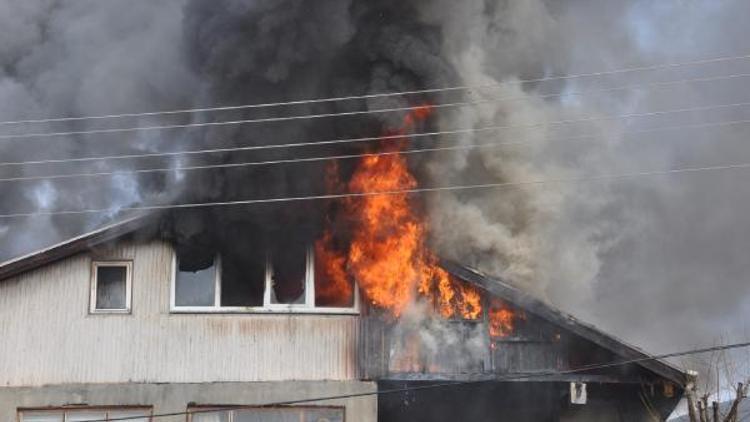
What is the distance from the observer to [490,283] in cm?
1402

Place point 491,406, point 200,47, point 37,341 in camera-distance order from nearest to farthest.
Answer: point 37,341
point 491,406
point 200,47

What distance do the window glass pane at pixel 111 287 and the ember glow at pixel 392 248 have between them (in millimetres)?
3107

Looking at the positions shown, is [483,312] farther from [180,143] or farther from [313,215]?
[180,143]

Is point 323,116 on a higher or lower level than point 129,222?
higher

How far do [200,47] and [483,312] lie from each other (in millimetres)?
6845

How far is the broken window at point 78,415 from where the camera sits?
13875mm

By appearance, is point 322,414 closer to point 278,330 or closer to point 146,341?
point 278,330

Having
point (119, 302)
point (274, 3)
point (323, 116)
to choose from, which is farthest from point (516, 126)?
point (119, 302)

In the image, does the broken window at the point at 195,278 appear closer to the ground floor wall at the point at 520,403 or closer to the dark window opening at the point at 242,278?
the dark window opening at the point at 242,278

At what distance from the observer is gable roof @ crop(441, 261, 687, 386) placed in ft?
45.1

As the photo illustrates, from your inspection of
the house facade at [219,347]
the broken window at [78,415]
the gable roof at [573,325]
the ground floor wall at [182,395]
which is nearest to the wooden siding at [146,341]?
the house facade at [219,347]

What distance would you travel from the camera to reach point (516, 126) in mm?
16875

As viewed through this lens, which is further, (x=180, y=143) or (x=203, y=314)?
(x=180, y=143)

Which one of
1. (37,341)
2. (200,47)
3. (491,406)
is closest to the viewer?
(37,341)
